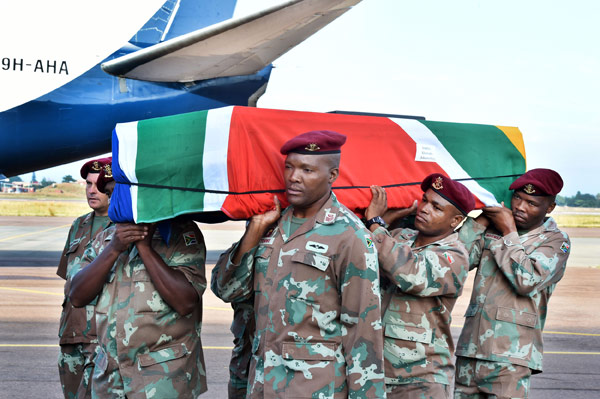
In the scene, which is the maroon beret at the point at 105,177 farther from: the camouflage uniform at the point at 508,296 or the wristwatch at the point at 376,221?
the camouflage uniform at the point at 508,296

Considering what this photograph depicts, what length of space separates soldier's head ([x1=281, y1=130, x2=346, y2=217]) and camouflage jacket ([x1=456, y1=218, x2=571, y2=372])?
1.33 meters

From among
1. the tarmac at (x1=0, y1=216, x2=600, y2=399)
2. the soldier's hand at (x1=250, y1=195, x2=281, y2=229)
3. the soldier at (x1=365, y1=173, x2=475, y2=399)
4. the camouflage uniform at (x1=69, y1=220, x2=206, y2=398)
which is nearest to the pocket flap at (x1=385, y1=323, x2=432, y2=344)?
the soldier at (x1=365, y1=173, x2=475, y2=399)

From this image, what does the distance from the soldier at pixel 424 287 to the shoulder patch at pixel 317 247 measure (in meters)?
0.44

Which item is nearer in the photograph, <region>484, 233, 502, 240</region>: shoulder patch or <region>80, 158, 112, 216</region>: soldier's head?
<region>484, 233, 502, 240</region>: shoulder patch

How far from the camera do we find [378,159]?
3709 millimetres

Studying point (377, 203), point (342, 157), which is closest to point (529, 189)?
point (377, 203)

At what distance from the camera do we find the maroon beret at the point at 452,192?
346 cm

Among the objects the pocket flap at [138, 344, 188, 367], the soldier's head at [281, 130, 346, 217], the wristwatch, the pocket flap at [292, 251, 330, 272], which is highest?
the soldier's head at [281, 130, 346, 217]

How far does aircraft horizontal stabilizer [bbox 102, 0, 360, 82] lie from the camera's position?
18.2 feet

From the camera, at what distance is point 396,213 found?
3742 mm

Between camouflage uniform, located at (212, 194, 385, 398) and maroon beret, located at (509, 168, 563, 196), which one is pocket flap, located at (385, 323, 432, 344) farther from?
maroon beret, located at (509, 168, 563, 196)

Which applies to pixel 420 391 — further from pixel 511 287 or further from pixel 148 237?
pixel 148 237

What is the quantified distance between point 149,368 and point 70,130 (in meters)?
5.07

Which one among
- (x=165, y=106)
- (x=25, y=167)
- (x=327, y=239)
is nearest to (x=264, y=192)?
(x=327, y=239)
